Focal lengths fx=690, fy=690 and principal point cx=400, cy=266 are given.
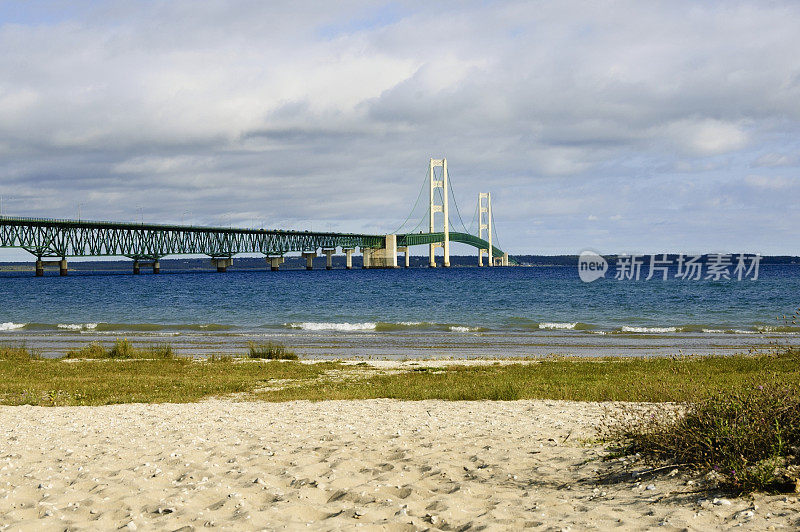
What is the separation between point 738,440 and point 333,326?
114ft

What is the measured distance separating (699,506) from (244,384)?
12.4 metres

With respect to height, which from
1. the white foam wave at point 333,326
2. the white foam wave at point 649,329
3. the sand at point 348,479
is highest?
the sand at point 348,479

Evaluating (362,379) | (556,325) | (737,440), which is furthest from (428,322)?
(737,440)

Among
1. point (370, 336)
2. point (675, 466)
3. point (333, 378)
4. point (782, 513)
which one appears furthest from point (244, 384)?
point (370, 336)

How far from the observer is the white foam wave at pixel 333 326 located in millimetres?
39125

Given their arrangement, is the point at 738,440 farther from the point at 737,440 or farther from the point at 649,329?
the point at 649,329

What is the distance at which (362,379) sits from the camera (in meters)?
17.7

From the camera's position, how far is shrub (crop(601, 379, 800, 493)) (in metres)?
6.07

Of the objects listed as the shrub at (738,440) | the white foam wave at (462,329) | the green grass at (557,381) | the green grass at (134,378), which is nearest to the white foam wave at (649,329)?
the white foam wave at (462,329)

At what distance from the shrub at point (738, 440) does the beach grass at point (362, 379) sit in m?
3.25

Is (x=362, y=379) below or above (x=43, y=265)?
below

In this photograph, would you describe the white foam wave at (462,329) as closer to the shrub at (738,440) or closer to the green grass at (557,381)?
the green grass at (557,381)

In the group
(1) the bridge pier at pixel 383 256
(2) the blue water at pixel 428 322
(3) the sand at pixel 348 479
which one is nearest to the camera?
(3) the sand at pixel 348 479

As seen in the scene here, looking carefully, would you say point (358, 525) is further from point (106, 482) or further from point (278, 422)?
point (278, 422)
